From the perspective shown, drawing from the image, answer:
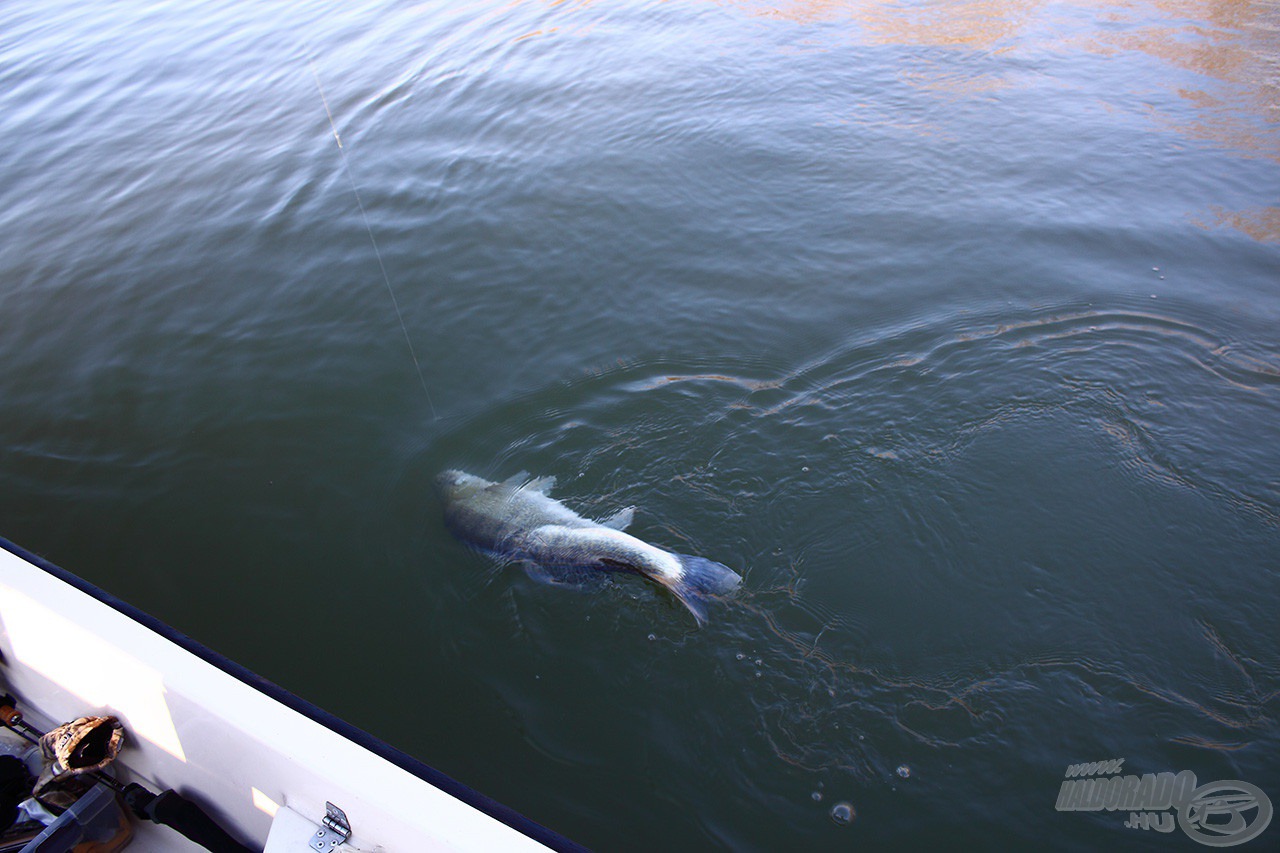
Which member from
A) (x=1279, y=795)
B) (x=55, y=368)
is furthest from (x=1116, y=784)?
(x=55, y=368)

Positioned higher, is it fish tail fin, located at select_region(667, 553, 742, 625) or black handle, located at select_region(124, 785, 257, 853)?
black handle, located at select_region(124, 785, 257, 853)

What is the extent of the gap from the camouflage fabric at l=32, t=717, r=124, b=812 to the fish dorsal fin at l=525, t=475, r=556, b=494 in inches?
112

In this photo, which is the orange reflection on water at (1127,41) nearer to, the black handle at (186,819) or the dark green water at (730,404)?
the dark green water at (730,404)

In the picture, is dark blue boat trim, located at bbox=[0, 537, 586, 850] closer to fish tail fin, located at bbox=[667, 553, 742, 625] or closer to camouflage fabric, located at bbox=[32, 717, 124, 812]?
camouflage fabric, located at bbox=[32, 717, 124, 812]

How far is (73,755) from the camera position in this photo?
2.86 meters

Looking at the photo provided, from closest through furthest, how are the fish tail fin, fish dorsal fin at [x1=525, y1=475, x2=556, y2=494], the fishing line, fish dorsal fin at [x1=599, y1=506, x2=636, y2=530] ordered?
the fish tail fin
fish dorsal fin at [x1=599, y1=506, x2=636, y2=530]
fish dorsal fin at [x1=525, y1=475, x2=556, y2=494]
the fishing line

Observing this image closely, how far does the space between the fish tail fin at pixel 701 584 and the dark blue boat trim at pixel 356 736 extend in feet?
5.73

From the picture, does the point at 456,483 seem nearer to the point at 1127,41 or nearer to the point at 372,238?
the point at 372,238

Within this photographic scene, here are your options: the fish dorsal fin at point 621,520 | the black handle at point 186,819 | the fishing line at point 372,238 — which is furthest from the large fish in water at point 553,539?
the black handle at point 186,819

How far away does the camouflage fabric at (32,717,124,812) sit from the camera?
284 centimetres

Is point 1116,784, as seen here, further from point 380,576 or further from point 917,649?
point 380,576

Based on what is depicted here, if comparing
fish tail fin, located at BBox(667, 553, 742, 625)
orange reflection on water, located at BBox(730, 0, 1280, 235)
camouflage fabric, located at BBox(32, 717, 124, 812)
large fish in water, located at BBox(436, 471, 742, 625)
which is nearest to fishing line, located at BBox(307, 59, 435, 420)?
large fish in water, located at BBox(436, 471, 742, 625)

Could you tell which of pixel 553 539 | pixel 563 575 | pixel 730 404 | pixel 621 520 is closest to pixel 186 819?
pixel 563 575

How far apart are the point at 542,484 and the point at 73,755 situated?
120 inches
